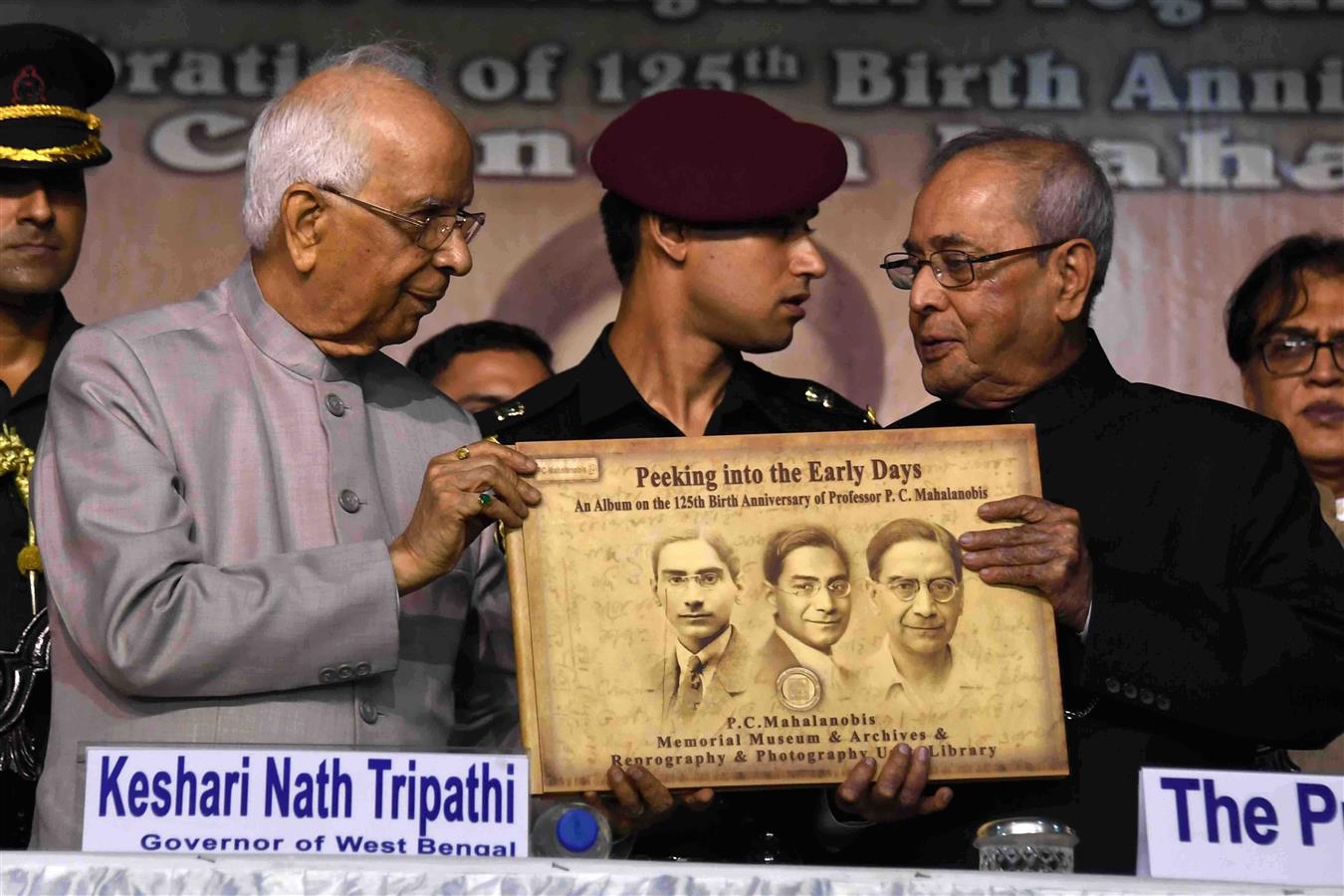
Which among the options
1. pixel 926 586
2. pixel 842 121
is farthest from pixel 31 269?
pixel 842 121

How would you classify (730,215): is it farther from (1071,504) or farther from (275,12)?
(275,12)

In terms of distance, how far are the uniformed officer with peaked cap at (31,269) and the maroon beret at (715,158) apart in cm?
94

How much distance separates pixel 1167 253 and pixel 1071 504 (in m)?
1.73

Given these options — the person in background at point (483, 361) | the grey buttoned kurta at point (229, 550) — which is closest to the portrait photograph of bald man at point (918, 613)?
the grey buttoned kurta at point (229, 550)

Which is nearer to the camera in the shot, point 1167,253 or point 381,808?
point 381,808

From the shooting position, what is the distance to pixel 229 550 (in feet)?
9.21

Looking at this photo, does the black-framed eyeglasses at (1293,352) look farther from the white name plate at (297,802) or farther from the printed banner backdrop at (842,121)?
the white name plate at (297,802)

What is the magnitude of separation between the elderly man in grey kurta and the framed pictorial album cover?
0.14 m

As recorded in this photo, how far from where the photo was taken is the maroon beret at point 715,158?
141 inches

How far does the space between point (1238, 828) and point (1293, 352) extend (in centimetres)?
207

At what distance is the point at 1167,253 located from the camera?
4801mm

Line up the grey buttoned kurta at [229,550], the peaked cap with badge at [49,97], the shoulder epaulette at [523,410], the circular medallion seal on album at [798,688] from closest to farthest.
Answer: the grey buttoned kurta at [229,550]
the circular medallion seal on album at [798,688]
the shoulder epaulette at [523,410]
the peaked cap with badge at [49,97]

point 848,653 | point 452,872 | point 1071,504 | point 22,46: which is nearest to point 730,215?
point 1071,504

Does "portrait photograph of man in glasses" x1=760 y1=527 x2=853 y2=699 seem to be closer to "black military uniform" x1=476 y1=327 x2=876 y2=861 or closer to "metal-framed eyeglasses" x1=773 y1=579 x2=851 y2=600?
"metal-framed eyeglasses" x1=773 y1=579 x2=851 y2=600
